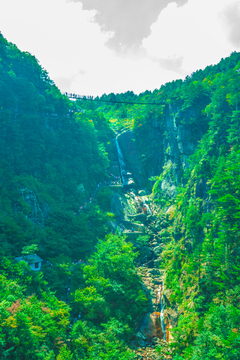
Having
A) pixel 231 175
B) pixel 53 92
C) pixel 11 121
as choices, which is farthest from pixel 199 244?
pixel 53 92

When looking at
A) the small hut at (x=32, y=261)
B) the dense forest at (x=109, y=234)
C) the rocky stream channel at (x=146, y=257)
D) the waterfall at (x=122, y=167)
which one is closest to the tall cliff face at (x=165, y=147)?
the dense forest at (x=109, y=234)

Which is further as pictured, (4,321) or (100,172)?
(100,172)

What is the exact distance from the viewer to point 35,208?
2731cm

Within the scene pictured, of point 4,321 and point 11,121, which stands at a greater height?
point 11,121

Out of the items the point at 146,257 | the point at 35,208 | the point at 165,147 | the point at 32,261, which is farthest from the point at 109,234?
the point at 165,147

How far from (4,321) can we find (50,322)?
4.22m

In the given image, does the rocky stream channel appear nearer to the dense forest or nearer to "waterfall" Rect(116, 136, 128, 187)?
"waterfall" Rect(116, 136, 128, 187)

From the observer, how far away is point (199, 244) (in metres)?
23.4

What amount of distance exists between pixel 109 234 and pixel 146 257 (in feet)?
24.1

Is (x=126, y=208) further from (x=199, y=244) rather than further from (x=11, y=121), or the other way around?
(x=11, y=121)

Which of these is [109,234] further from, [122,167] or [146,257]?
[122,167]

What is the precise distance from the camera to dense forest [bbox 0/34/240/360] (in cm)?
1630

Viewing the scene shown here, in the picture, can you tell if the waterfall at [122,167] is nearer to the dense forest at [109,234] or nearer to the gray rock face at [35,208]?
the dense forest at [109,234]

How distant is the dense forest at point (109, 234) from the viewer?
1630 cm
